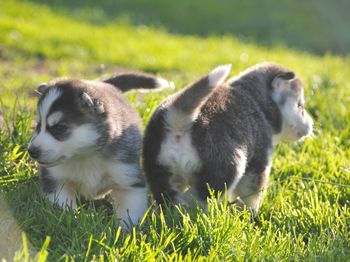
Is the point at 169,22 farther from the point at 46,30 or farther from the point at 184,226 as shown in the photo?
the point at 184,226

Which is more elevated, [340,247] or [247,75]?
[247,75]

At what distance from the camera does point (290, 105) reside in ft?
17.9

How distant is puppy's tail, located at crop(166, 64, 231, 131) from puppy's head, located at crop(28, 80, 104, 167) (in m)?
0.57

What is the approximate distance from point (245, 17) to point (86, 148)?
13151mm

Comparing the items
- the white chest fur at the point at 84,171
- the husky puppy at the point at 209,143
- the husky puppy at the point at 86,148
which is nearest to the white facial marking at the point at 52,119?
the husky puppy at the point at 86,148

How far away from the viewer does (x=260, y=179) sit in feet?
16.5

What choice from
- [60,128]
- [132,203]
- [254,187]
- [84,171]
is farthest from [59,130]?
[254,187]

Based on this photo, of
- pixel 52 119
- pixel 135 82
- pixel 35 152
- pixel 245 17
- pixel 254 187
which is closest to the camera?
pixel 35 152

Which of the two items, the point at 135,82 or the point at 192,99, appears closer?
the point at 192,99

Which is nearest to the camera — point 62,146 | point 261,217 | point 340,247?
point 340,247

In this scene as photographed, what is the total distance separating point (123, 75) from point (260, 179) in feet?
5.12

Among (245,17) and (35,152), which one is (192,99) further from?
(245,17)

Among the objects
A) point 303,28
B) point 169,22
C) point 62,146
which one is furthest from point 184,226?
point 303,28

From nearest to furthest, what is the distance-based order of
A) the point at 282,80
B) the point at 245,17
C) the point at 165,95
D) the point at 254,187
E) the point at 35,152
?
1. the point at 35,152
2. the point at 254,187
3. the point at 282,80
4. the point at 165,95
5. the point at 245,17
